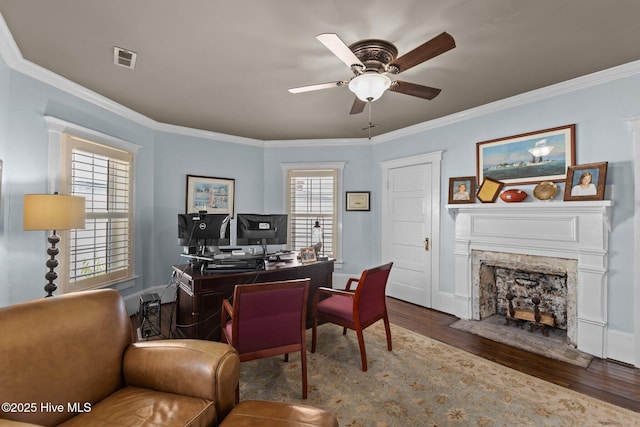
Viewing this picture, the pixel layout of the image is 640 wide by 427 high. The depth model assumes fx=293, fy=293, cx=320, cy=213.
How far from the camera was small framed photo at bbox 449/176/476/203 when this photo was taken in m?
3.77

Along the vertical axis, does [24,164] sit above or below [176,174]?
below

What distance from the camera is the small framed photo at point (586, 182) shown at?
274cm

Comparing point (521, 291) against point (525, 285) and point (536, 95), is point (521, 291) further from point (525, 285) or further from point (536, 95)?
point (536, 95)

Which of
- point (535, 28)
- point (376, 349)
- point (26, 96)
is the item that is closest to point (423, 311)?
point (376, 349)

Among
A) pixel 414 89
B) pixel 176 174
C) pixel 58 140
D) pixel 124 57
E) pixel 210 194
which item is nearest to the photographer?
pixel 414 89

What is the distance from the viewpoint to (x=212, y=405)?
1.39 meters

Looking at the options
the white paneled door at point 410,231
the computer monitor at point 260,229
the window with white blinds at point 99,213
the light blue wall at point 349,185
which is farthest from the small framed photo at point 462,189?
the window with white blinds at point 99,213

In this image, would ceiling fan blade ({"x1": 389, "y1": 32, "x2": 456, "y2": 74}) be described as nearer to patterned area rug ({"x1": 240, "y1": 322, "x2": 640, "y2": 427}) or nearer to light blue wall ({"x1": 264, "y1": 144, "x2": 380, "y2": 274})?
patterned area rug ({"x1": 240, "y1": 322, "x2": 640, "y2": 427})

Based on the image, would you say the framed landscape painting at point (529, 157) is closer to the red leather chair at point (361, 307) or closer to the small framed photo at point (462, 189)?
the small framed photo at point (462, 189)

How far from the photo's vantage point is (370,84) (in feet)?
7.06

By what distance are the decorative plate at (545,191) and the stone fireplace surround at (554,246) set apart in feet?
0.38

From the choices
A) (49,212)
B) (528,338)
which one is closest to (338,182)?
(528,338)

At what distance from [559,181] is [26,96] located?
525cm

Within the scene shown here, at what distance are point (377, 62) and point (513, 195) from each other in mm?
2219
